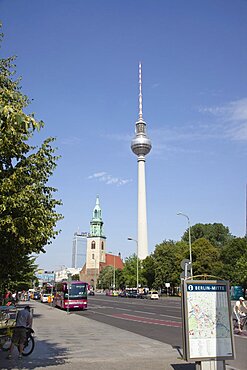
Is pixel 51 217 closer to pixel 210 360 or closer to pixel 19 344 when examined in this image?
pixel 19 344

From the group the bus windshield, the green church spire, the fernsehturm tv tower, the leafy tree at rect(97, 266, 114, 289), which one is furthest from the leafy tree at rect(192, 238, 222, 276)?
the green church spire

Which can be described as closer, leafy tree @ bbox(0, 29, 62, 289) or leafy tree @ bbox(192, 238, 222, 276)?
leafy tree @ bbox(0, 29, 62, 289)

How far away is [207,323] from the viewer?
888 cm

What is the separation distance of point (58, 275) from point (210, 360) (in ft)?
603

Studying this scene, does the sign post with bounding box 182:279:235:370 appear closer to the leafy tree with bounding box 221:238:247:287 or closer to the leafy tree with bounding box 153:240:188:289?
the leafy tree with bounding box 221:238:247:287

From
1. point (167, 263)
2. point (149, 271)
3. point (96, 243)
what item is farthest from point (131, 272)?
point (96, 243)

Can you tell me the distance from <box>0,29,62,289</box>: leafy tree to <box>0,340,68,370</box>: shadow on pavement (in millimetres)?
2398

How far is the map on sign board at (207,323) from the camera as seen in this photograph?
875 cm

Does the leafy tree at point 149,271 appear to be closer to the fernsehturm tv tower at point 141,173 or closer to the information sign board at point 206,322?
the fernsehturm tv tower at point 141,173

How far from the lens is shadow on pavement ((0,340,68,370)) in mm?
10727

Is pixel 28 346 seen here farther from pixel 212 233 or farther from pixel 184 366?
pixel 212 233

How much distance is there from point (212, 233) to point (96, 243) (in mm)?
62151

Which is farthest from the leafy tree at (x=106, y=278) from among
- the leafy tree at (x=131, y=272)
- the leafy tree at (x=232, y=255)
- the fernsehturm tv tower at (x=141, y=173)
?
the leafy tree at (x=232, y=255)

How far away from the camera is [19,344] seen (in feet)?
39.0
